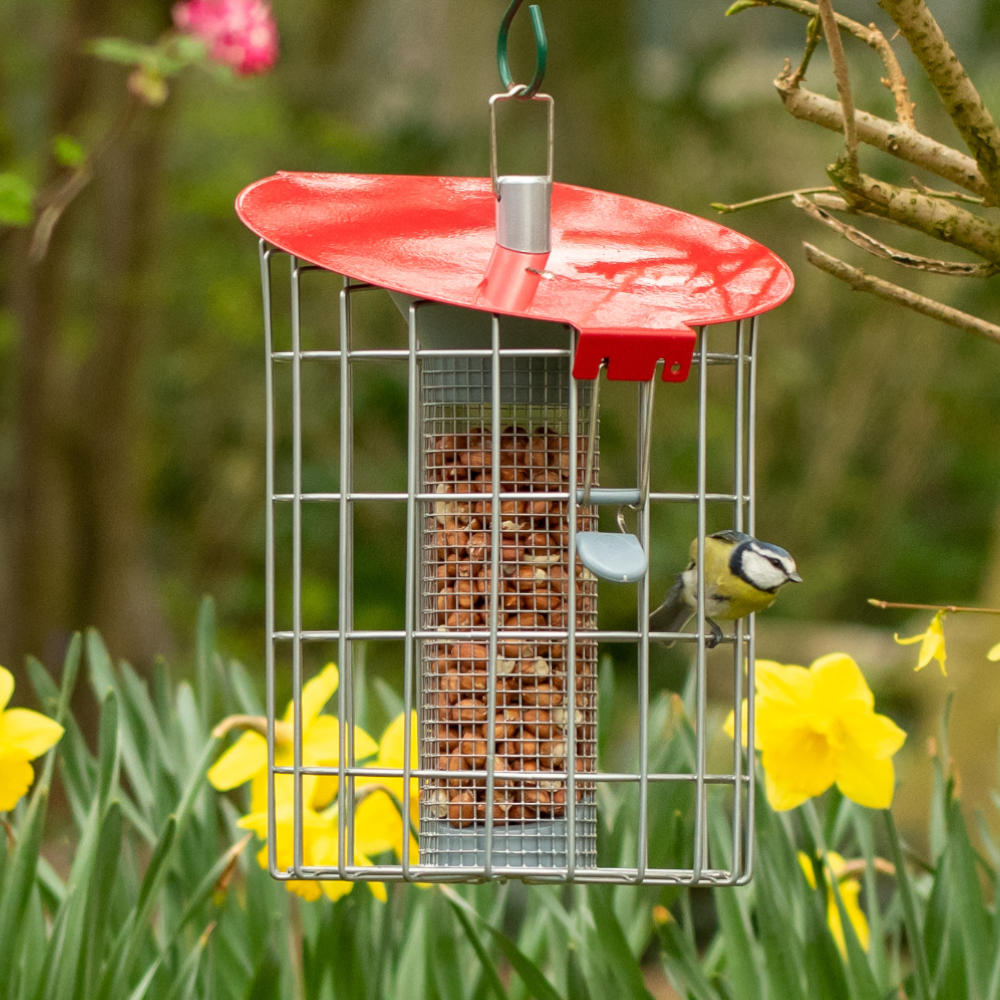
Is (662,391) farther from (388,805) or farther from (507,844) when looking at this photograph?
(507,844)

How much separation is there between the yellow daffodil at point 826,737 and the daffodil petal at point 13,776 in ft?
3.48

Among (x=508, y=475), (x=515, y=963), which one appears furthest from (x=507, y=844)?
(x=508, y=475)

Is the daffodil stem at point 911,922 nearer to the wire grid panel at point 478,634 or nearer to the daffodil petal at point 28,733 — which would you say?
the wire grid panel at point 478,634

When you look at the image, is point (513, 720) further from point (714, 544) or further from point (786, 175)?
point (786, 175)

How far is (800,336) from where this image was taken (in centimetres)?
1086

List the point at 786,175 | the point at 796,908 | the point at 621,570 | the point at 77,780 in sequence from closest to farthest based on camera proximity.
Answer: the point at 621,570, the point at 796,908, the point at 77,780, the point at 786,175

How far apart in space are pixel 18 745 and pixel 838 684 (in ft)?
3.85

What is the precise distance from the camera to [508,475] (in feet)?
6.72

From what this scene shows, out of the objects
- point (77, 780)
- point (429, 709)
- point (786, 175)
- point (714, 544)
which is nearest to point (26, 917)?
point (77, 780)

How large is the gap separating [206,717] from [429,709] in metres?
0.66

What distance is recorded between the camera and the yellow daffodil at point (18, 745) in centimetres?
198

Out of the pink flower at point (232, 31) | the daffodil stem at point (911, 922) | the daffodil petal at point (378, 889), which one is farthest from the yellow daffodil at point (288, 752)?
the pink flower at point (232, 31)

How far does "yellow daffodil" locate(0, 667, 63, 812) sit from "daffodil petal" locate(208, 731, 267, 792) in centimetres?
30

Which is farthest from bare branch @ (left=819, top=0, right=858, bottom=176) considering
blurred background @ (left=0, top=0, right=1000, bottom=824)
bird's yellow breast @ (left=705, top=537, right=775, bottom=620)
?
blurred background @ (left=0, top=0, right=1000, bottom=824)
